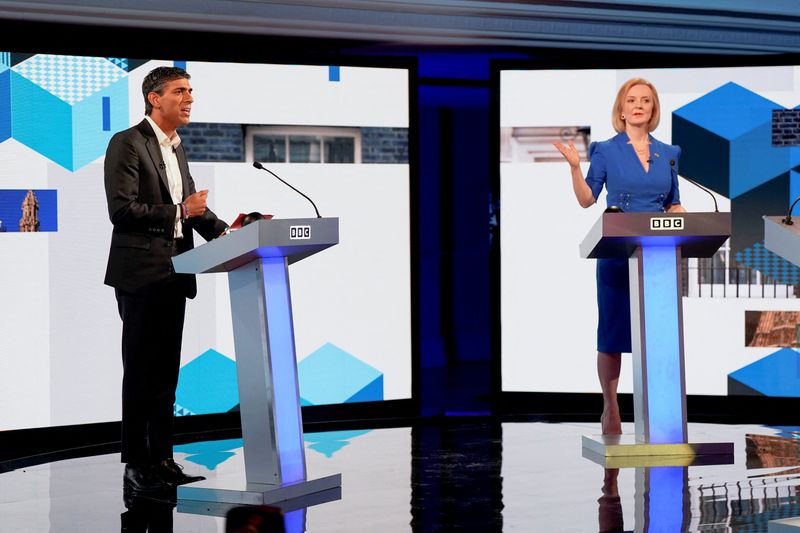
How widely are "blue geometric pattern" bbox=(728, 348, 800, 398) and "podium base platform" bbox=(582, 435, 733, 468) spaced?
55.6 inches

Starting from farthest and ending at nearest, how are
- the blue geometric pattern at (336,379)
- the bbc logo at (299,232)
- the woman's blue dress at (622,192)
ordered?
the blue geometric pattern at (336,379)
the woman's blue dress at (622,192)
the bbc logo at (299,232)

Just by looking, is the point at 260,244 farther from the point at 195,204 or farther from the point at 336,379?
the point at 336,379

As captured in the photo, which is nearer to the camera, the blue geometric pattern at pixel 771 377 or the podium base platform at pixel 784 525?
the podium base platform at pixel 784 525

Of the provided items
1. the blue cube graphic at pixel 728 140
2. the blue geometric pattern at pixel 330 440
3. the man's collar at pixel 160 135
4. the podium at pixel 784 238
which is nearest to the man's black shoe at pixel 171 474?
the blue geometric pattern at pixel 330 440

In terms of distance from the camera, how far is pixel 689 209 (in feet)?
20.1

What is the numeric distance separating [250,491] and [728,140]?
12.0 feet

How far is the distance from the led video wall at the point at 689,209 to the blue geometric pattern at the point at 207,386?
1.63 metres

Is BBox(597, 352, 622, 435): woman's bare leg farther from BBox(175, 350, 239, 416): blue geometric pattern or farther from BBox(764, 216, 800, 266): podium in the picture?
BBox(175, 350, 239, 416): blue geometric pattern

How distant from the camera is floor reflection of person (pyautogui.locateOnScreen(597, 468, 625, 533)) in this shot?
3.60 metres

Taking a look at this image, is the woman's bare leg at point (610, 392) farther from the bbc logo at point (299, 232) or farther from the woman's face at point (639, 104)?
the bbc logo at point (299, 232)

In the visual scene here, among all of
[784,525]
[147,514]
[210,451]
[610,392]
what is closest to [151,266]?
[147,514]

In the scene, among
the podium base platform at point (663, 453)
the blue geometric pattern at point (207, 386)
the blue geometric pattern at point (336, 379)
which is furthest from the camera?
the blue geometric pattern at point (336, 379)

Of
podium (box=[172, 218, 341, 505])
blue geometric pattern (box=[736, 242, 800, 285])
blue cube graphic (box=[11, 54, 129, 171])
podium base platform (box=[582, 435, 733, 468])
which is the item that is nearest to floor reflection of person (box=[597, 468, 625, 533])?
podium base platform (box=[582, 435, 733, 468])

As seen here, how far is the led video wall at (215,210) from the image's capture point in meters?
5.21
